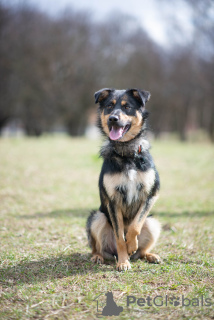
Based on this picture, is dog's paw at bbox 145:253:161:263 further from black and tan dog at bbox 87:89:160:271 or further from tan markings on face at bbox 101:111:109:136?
tan markings on face at bbox 101:111:109:136

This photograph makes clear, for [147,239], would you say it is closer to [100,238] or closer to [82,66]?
[100,238]

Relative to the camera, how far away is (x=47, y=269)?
3.67 metres

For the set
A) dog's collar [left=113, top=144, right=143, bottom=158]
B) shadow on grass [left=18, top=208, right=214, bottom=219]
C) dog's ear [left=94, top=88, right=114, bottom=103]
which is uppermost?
dog's ear [left=94, top=88, right=114, bottom=103]

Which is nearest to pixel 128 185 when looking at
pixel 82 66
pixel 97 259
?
pixel 97 259

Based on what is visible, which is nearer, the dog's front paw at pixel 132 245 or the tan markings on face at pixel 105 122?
the dog's front paw at pixel 132 245

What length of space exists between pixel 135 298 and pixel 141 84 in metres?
28.6

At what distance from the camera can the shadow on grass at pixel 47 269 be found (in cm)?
339

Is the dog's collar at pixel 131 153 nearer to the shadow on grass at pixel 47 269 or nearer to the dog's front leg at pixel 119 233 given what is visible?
the dog's front leg at pixel 119 233

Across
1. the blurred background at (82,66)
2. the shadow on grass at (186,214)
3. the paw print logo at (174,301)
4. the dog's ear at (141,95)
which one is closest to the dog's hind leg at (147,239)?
the paw print logo at (174,301)

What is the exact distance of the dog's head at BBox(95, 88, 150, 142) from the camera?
393cm

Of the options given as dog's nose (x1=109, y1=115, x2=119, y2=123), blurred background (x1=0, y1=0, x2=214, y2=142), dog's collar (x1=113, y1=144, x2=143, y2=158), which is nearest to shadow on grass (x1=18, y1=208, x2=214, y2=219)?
dog's collar (x1=113, y1=144, x2=143, y2=158)

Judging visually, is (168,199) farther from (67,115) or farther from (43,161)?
(67,115)

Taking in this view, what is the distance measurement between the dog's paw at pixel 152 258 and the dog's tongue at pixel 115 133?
169 centimetres

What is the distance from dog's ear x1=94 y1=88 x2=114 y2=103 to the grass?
2.27m
